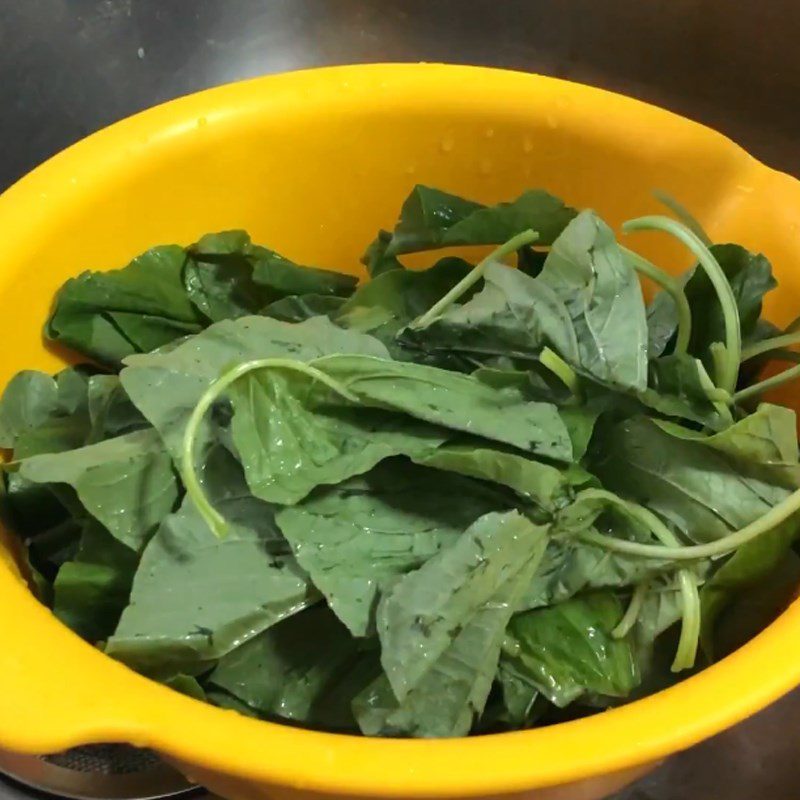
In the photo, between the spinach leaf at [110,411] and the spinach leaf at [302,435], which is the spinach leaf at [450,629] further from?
the spinach leaf at [110,411]

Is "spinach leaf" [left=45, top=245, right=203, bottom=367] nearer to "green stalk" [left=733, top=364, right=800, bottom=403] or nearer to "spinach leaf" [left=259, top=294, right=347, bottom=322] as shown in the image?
"spinach leaf" [left=259, top=294, right=347, bottom=322]

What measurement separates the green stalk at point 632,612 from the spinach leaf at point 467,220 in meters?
→ 0.21

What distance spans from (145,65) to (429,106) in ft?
1.01

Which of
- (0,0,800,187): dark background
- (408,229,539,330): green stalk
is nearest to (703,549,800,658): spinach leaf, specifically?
(408,229,539,330): green stalk

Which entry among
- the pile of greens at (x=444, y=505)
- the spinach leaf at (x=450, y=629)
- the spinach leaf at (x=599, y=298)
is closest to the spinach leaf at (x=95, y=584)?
the pile of greens at (x=444, y=505)

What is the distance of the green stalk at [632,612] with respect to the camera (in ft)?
1.55

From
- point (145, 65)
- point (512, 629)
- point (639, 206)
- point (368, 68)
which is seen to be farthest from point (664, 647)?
point (145, 65)

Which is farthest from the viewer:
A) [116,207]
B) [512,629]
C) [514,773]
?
[116,207]

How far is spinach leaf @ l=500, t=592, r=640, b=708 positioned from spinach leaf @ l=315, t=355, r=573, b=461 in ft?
0.25

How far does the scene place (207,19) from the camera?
2.70ft

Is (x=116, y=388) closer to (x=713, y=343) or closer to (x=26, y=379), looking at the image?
(x=26, y=379)

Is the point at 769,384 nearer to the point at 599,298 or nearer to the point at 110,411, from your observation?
the point at 599,298

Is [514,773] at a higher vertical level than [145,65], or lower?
lower

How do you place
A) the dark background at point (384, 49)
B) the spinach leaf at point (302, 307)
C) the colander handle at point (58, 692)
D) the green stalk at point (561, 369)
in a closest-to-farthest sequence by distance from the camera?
1. the colander handle at point (58, 692)
2. the green stalk at point (561, 369)
3. the spinach leaf at point (302, 307)
4. the dark background at point (384, 49)
